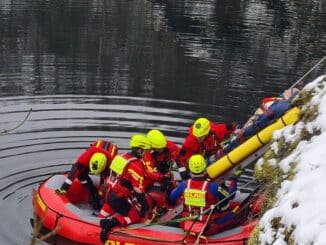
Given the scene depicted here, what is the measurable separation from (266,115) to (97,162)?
10.4ft

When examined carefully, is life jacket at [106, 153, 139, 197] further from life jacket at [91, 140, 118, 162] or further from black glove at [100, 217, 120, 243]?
life jacket at [91, 140, 118, 162]

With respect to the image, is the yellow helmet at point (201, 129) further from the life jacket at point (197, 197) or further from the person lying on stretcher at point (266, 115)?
the life jacket at point (197, 197)

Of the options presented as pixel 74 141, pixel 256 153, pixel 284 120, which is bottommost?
pixel 74 141

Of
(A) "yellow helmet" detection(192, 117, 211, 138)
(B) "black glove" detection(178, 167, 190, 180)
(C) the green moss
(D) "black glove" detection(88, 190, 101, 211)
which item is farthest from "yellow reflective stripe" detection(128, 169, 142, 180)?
(C) the green moss

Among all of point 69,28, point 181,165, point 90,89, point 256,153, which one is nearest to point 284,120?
point 256,153

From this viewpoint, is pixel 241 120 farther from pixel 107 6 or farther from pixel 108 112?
pixel 107 6

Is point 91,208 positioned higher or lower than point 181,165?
lower

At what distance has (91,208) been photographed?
10.3m

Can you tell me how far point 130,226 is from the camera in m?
8.97

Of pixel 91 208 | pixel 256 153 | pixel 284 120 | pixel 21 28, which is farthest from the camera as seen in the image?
pixel 21 28

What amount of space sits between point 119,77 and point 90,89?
2284 mm

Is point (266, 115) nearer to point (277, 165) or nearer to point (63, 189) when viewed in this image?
point (277, 165)

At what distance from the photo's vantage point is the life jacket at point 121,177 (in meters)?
8.96

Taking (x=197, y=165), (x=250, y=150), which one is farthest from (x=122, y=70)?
(x=250, y=150)
